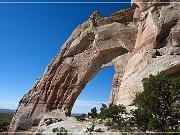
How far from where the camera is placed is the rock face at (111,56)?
981 inches

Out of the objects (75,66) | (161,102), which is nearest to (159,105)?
(161,102)

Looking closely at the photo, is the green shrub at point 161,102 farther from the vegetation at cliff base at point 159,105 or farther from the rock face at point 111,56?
the rock face at point 111,56

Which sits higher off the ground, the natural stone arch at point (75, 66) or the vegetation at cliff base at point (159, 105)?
the natural stone arch at point (75, 66)

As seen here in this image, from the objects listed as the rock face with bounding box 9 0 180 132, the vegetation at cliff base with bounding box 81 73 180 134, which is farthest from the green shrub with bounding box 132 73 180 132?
the rock face with bounding box 9 0 180 132

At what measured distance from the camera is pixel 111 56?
114ft

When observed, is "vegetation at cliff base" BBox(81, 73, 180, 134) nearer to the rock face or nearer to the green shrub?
the green shrub

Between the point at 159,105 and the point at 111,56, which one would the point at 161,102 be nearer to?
the point at 159,105

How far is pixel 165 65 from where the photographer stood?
22.2 meters

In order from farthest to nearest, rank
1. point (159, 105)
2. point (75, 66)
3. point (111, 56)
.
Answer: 1. point (75, 66)
2. point (111, 56)
3. point (159, 105)

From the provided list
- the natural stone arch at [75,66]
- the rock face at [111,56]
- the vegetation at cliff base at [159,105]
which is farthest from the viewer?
the natural stone arch at [75,66]

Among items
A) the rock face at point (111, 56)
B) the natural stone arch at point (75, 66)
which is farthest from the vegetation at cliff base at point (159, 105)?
the natural stone arch at point (75, 66)

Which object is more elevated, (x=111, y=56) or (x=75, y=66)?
(x=111, y=56)

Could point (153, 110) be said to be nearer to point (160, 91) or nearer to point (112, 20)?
point (160, 91)

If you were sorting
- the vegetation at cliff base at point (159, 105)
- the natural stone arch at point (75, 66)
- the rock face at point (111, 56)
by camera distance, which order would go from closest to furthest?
the vegetation at cliff base at point (159, 105) → the rock face at point (111, 56) → the natural stone arch at point (75, 66)
